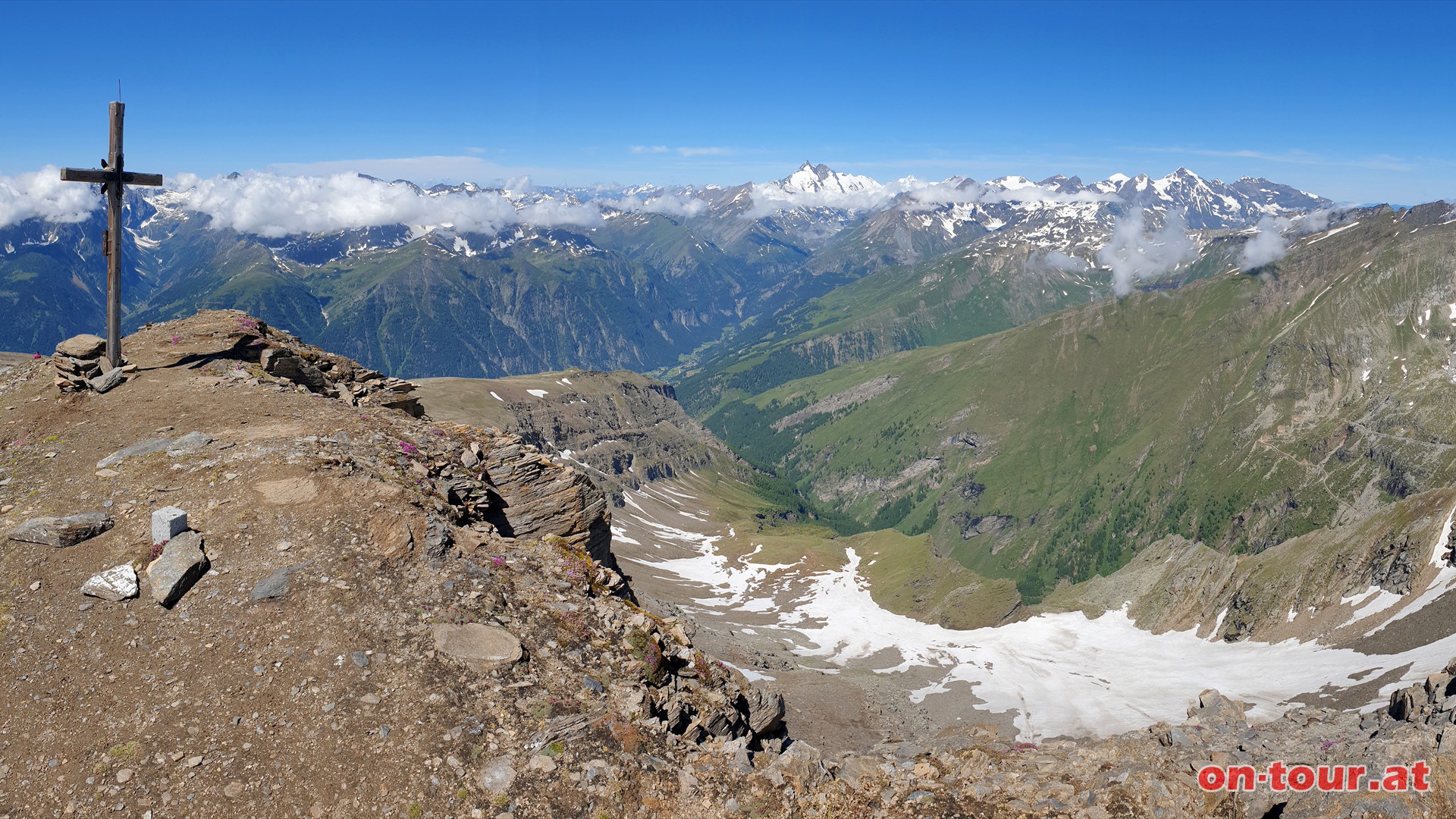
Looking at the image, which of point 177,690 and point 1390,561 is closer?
point 177,690

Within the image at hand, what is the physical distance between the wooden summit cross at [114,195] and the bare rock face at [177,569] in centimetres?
1795

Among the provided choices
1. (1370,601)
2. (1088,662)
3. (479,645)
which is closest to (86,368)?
(479,645)

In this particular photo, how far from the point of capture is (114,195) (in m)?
35.2

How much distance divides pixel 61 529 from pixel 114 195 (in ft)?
67.1

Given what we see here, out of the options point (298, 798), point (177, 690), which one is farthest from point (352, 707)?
point (177, 690)

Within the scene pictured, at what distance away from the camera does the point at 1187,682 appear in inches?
4719

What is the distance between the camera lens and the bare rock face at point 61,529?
22547 millimetres

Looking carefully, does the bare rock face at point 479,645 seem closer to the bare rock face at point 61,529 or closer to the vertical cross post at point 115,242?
the bare rock face at point 61,529

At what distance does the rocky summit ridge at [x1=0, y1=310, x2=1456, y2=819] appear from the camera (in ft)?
59.3

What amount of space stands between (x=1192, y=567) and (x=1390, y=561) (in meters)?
49.1

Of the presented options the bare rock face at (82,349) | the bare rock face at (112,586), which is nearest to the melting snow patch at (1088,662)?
A: the bare rock face at (112,586)

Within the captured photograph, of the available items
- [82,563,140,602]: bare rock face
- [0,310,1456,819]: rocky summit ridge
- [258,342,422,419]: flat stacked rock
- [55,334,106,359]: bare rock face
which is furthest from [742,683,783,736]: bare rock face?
[55,334,106,359]: bare rock face

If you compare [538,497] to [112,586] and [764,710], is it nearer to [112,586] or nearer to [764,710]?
[764,710]

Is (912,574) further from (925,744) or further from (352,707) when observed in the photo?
(352,707)
